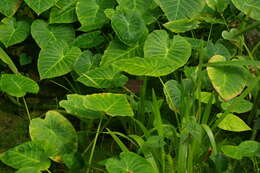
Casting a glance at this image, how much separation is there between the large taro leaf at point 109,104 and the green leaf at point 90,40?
48cm

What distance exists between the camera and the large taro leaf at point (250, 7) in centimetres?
213

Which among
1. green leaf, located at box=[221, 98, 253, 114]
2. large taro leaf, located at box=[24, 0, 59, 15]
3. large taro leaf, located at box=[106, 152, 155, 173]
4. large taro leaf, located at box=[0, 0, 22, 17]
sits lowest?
large taro leaf, located at box=[106, 152, 155, 173]

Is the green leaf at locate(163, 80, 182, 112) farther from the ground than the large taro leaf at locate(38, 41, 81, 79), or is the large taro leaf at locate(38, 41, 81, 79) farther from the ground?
the large taro leaf at locate(38, 41, 81, 79)

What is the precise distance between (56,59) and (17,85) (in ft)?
0.77

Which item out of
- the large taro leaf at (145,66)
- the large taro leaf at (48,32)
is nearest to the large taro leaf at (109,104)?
the large taro leaf at (145,66)

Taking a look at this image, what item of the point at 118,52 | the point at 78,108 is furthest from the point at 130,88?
the point at 78,108

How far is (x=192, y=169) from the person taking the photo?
1.75m

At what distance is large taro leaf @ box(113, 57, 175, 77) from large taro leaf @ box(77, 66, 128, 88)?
0.25 feet

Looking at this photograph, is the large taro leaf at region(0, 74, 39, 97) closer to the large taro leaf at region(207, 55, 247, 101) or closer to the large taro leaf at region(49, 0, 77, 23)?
the large taro leaf at region(49, 0, 77, 23)

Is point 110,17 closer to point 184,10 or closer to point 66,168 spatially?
point 184,10

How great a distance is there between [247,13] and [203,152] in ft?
2.25

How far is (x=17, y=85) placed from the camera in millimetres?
1931

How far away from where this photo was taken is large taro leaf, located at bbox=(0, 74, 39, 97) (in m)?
1.91

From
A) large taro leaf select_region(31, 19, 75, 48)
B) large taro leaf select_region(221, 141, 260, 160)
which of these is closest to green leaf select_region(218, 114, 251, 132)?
large taro leaf select_region(221, 141, 260, 160)
